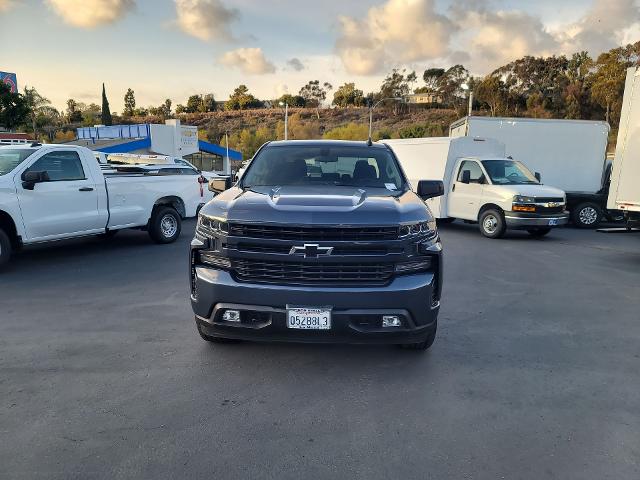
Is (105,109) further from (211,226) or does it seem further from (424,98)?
(211,226)

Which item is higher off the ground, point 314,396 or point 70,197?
point 70,197

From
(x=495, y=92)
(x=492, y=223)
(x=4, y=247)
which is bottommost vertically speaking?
(x=492, y=223)

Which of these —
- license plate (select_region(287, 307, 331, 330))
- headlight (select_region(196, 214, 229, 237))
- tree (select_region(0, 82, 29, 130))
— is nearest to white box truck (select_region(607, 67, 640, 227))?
license plate (select_region(287, 307, 331, 330))

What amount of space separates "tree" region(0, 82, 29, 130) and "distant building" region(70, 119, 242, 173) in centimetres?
562

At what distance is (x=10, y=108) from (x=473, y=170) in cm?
3267

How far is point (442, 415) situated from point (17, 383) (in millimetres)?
3281

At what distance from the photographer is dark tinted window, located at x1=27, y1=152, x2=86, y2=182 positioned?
26.1 ft

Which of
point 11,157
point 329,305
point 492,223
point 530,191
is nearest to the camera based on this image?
point 329,305

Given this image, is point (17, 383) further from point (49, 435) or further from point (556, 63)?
point (556, 63)

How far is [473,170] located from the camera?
12.7 meters

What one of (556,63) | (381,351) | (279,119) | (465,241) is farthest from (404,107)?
(381,351)

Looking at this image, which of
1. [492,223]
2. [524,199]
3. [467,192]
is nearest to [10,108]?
[467,192]

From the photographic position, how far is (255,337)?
3.82 m

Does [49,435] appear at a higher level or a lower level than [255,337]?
lower
